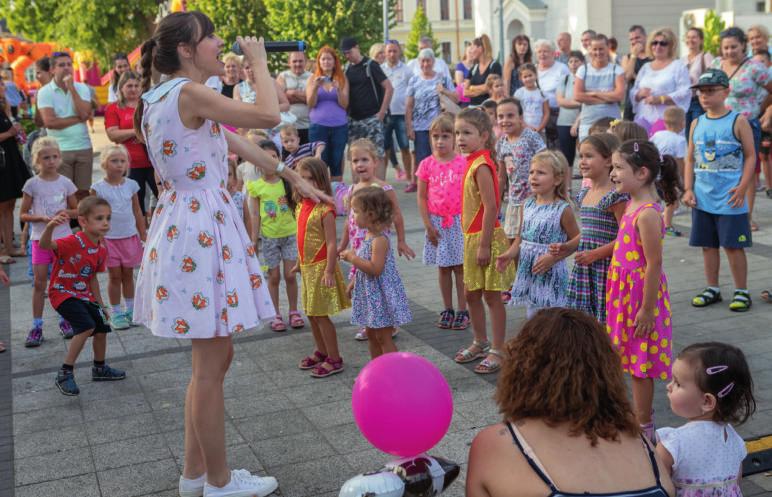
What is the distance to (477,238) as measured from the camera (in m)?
6.24

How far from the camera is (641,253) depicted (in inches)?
187

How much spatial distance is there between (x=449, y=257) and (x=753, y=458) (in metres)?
3.15

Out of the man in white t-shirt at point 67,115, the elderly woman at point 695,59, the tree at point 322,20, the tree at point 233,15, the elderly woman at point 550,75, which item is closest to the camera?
the man in white t-shirt at point 67,115

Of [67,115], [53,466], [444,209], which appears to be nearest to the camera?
[53,466]

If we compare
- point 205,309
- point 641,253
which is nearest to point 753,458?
point 641,253

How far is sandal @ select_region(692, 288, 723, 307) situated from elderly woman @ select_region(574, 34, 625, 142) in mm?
4268

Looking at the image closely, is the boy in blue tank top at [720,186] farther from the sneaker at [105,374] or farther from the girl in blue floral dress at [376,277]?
the sneaker at [105,374]

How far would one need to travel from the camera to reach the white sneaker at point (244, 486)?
13.3 feet

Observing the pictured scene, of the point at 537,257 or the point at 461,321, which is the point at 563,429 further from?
the point at 461,321

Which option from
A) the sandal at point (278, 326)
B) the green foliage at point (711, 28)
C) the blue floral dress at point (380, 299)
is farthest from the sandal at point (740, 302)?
the green foliage at point (711, 28)

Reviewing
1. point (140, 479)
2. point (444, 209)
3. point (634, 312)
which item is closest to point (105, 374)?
point (140, 479)

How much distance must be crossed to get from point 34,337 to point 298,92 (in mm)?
6264

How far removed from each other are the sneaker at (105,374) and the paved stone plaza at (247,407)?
0.20 ft

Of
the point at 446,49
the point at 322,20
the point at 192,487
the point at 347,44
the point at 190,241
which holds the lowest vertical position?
the point at 192,487
